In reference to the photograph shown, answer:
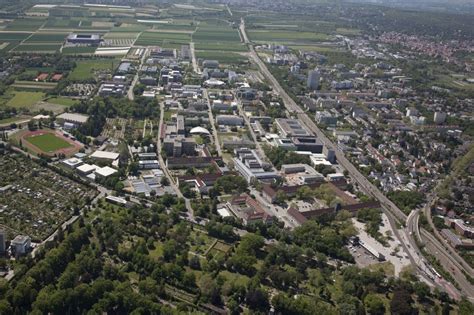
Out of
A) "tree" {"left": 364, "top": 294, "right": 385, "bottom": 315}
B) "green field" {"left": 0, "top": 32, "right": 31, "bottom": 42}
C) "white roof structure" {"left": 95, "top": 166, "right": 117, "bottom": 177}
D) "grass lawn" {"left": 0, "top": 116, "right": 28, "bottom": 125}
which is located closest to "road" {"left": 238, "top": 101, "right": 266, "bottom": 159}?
"white roof structure" {"left": 95, "top": 166, "right": 117, "bottom": 177}

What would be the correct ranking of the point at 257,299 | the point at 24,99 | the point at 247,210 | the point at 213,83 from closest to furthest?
the point at 257,299
the point at 247,210
the point at 24,99
the point at 213,83

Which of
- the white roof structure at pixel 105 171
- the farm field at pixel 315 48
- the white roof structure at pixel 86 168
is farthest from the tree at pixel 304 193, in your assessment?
the farm field at pixel 315 48

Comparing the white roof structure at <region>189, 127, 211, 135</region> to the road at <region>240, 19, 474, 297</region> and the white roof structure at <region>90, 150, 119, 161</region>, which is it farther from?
the road at <region>240, 19, 474, 297</region>

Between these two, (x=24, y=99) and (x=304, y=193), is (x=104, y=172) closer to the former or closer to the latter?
(x=304, y=193)

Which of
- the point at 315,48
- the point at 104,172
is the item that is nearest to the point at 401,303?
the point at 104,172

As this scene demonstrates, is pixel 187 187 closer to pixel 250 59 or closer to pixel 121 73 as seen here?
pixel 121 73

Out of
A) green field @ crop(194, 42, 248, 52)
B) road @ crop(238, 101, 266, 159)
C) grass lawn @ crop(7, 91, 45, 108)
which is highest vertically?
green field @ crop(194, 42, 248, 52)
